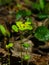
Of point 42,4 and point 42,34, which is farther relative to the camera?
point 42,4

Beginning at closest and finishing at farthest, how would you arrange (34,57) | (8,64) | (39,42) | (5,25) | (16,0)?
(8,64)
(34,57)
(39,42)
(5,25)
(16,0)

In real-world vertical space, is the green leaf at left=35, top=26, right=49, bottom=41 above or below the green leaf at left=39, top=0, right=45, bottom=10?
below

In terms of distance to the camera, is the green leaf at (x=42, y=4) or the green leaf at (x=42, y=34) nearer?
the green leaf at (x=42, y=34)

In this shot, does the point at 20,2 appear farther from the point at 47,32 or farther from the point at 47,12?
the point at 47,32

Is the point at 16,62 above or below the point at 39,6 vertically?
below

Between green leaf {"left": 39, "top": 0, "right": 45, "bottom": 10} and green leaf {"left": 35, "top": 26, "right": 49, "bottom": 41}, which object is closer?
green leaf {"left": 35, "top": 26, "right": 49, "bottom": 41}

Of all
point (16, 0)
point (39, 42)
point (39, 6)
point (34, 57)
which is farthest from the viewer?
point (16, 0)

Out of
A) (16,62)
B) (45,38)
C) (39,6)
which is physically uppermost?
(39,6)

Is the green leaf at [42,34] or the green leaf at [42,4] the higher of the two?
the green leaf at [42,4]

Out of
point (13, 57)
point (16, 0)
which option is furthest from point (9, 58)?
point (16, 0)

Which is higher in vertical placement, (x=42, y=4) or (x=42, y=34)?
(x=42, y=4)

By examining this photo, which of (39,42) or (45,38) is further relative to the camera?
(39,42)
